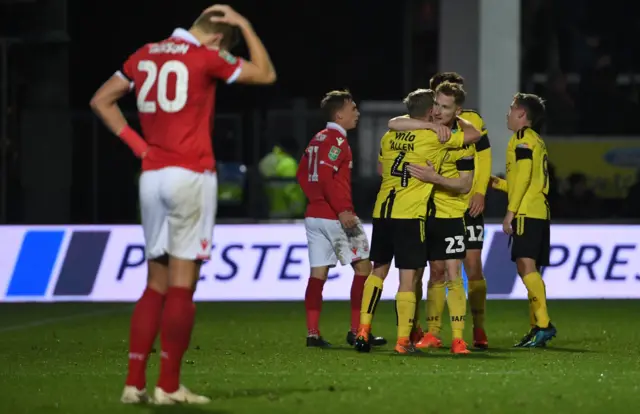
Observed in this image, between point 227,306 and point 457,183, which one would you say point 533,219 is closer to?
point 457,183

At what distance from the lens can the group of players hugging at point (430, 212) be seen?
989cm

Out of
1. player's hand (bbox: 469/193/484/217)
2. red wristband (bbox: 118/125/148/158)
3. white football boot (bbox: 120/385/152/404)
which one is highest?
red wristband (bbox: 118/125/148/158)

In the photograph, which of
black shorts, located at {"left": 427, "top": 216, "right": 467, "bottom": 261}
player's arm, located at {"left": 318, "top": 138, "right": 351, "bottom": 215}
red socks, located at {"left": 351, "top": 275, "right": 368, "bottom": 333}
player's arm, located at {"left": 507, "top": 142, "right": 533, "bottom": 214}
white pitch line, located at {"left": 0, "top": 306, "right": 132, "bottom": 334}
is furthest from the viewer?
white pitch line, located at {"left": 0, "top": 306, "right": 132, "bottom": 334}

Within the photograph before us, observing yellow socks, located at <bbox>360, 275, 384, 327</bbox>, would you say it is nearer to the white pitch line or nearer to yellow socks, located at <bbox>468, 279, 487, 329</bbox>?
yellow socks, located at <bbox>468, 279, 487, 329</bbox>

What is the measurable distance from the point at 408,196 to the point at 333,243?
1.34 metres

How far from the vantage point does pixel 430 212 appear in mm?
10156

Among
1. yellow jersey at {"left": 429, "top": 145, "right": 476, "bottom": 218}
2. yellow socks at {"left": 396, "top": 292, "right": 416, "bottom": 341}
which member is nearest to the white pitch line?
yellow socks at {"left": 396, "top": 292, "right": 416, "bottom": 341}

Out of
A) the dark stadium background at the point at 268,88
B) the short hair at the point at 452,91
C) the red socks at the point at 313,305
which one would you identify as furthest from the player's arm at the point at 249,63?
the dark stadium background at the point at 268,88

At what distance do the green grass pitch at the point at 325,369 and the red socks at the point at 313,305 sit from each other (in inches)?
6.7

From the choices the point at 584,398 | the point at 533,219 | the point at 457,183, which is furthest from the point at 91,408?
the point at 533,219

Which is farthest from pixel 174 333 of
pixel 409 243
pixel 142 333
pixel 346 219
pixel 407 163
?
pixel 346 219

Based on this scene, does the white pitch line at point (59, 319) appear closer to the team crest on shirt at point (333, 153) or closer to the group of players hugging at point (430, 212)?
the group of players hugging at point (430, 212)

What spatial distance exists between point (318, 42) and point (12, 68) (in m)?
10.5

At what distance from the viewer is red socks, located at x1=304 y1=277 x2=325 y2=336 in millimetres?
10938
